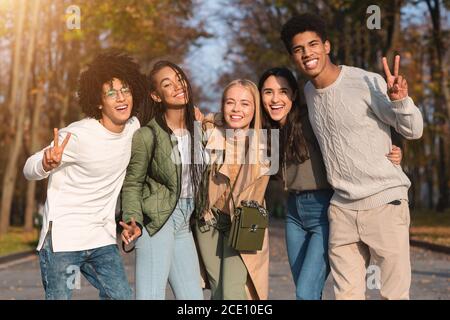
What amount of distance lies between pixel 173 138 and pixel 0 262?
12.8m

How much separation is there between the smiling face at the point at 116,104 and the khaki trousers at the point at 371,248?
1380 millimetres

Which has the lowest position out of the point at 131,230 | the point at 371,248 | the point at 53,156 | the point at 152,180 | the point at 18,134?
the point at 371,248

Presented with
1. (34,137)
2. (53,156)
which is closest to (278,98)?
(53,156)

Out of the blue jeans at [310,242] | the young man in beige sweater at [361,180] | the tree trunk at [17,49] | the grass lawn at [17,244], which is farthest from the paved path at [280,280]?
the tree trunk at [17,49]

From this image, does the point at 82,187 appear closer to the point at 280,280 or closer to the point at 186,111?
the point at 186,111

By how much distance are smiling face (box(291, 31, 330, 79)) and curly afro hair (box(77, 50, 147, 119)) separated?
38.0 inches

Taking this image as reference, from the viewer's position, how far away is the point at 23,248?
20.6 meters

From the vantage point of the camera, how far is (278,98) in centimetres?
603

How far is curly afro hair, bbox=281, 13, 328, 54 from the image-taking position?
585 centimetres

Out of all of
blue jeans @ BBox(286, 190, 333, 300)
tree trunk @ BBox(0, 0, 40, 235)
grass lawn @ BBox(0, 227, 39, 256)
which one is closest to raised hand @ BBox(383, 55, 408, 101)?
blue jeans @ BBox(286, 190, 333, 300)

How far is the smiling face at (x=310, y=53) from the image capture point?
575 cm

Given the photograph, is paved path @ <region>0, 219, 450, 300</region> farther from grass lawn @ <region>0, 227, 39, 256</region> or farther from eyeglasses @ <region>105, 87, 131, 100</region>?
eyeglasses @ <region>105, 87, 131, 100</region>

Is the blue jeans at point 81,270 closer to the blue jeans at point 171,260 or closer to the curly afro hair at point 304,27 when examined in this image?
the blue jeans at point 171,260

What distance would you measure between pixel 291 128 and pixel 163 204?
99 cm
